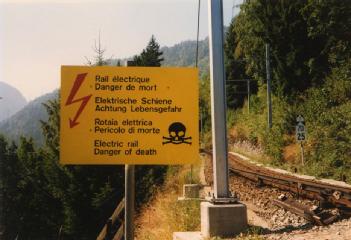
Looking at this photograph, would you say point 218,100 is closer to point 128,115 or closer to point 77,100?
point 128,115

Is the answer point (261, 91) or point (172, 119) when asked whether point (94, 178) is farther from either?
point (261, 91)

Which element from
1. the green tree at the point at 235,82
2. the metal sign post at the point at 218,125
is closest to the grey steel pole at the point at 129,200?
the metal sign post at the point at 218,125

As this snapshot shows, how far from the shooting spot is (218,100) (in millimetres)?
6445

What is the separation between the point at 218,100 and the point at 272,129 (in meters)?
23.4

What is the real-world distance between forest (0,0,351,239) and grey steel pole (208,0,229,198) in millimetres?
10830

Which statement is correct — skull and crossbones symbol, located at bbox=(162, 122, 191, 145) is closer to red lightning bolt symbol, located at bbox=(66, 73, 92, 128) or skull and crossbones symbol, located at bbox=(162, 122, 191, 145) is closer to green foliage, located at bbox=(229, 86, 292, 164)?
red lightning bolt symbol, located at bbox=(66, 73, 92, 128)

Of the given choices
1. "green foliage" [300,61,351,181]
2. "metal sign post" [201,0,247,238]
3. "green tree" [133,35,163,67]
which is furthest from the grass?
"green tree" [133,35,163,67]

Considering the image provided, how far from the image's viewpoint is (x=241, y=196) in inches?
549

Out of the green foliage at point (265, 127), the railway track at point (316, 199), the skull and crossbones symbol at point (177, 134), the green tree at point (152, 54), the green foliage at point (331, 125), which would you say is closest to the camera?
the skull and crossbones symbol at point (177, 134)

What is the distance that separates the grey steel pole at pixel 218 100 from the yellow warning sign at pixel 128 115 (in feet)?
5.33

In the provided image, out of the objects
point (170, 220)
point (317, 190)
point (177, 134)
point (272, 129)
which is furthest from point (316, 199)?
point (272, 129)

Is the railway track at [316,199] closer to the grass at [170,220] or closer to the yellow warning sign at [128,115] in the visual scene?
the grass at [170,220]

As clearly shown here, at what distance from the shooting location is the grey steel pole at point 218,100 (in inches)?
254

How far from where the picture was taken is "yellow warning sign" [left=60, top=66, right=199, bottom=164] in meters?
4.83
